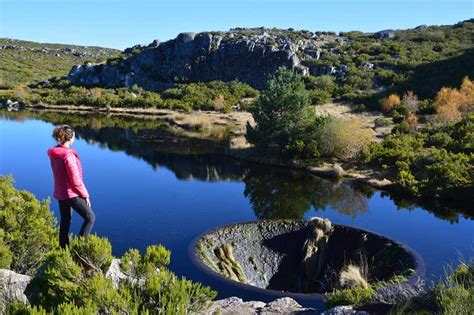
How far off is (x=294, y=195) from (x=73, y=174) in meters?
24.4

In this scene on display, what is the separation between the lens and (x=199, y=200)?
99.4 feet

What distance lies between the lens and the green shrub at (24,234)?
1341cm

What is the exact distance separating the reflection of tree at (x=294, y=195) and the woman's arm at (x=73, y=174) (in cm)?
1889

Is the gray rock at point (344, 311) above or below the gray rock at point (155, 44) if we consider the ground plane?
below

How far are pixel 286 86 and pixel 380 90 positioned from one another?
35669 mm

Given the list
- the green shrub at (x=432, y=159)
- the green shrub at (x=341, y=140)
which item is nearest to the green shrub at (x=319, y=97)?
the green shrub at (x=432, y=159)

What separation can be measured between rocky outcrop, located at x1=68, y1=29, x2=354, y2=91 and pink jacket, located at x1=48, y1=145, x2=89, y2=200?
80.7 metres

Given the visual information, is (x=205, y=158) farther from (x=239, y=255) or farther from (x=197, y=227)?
(x=239, y=255)

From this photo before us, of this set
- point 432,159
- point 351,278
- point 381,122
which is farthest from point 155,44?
point 351,278

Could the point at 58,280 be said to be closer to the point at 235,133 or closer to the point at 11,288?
the point at 11,288

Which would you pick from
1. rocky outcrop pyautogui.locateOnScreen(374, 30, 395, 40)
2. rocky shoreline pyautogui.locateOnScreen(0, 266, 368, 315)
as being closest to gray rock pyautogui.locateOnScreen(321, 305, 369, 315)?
rocky shoreline pyautogui.locateOnScreen(0, 266, 368, 315)

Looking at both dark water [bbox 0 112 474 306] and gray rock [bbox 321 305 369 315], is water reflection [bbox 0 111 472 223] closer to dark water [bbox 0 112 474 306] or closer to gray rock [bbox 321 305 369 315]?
dark water [bbox 0 112 474 306]

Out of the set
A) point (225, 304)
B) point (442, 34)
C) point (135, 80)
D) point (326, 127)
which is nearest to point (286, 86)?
point (326, 127)

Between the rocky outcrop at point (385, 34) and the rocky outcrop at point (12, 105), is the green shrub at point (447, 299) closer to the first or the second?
the rocky outcrop at point (12, 105)
